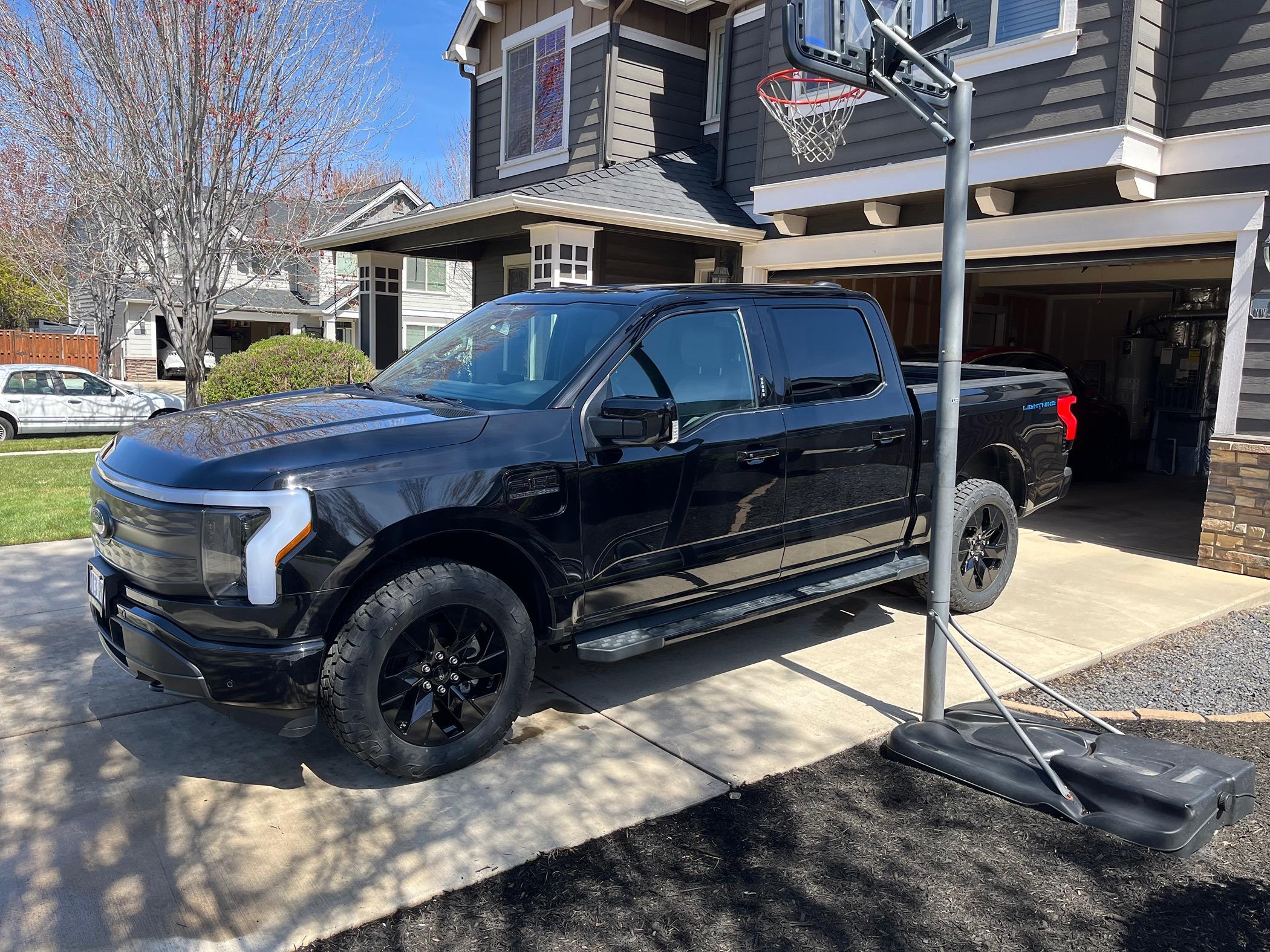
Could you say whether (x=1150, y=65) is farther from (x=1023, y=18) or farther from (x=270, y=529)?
(x=270, y=529)

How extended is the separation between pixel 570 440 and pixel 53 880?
237cm

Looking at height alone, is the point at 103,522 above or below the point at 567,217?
below

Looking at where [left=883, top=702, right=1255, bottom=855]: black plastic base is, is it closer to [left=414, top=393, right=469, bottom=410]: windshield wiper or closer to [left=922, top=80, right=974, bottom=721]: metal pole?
[left=922, top=80, right=974, bottom=721]: metal pole

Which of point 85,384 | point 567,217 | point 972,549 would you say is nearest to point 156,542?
point 972,549

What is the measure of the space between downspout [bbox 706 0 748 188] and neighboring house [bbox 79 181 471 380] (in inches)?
787

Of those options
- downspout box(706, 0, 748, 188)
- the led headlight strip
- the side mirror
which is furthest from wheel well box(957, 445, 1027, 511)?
downspout box(706, 0, 748, 188)

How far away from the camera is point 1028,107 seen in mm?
8156

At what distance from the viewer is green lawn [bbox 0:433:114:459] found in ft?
48.7

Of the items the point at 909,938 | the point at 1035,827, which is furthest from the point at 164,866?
the point at 1035,827

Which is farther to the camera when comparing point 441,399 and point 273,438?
point 441,399

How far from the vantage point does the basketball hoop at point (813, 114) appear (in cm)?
952

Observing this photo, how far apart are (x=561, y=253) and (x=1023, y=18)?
4.92 m

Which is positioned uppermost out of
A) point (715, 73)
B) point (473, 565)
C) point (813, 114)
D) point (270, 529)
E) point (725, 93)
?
point (715, 73)

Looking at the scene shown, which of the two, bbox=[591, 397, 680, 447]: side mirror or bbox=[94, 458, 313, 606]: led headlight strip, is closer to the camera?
bbox=[94, 458, 313, 606]: led headlight strip
